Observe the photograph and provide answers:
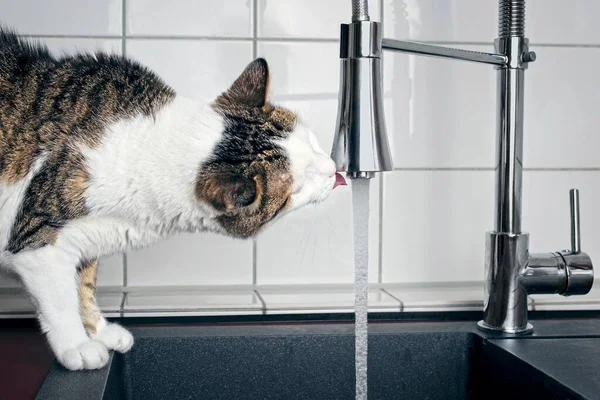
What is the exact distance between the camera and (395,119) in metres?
1.27

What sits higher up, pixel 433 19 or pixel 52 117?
pixel 433 19

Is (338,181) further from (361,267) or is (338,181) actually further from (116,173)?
(116,173)

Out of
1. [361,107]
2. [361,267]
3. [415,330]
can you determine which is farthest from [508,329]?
[361,107]

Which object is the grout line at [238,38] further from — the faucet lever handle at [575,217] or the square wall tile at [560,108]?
the faucet lever handle at [575,217]

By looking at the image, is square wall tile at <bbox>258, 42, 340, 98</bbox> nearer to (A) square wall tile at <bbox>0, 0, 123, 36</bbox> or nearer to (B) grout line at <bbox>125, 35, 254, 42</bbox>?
(B) grout line at <bbox>125, 35, 254, 42</bbox>

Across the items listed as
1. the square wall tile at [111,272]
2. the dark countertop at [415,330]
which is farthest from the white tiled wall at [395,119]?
the dark countertop at [415,330]

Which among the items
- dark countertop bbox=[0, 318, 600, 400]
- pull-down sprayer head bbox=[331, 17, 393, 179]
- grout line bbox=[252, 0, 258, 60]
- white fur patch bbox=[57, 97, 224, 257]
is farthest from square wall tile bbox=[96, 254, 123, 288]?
pull-down sprayer head bbox=[331, 17, 393, 179]

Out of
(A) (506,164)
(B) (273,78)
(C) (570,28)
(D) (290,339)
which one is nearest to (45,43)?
(B) (273,78)

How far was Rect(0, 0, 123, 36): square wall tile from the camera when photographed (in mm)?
1192

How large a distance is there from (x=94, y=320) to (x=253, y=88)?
366mm

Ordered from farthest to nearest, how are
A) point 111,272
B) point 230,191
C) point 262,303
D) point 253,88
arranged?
point 111,272
point 262,303
point 253,88
point 230,191

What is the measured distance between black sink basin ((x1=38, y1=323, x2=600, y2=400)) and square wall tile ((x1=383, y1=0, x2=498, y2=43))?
51 centimetres

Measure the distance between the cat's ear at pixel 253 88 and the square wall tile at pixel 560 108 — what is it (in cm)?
55

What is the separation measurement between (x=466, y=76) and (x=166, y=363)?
69 centimetres
